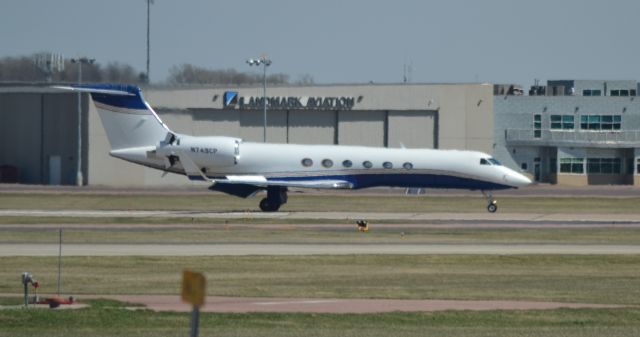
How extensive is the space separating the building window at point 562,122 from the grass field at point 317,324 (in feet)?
250

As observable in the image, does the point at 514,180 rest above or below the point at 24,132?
below

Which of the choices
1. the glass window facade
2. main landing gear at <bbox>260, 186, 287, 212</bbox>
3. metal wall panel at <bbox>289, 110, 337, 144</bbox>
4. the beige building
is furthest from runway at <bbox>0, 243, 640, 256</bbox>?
the glass window facade

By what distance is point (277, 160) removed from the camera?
60375mm

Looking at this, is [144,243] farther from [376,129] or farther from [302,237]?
[376,129]

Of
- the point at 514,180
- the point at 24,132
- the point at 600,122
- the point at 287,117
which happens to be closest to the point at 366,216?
the point at 514,180

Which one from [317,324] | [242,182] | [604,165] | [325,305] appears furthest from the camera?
[604,165]

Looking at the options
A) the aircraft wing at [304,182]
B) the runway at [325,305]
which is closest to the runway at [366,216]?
the aircraft wing at [304,182]

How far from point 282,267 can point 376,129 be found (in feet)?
193

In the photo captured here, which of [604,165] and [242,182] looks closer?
[242,182]

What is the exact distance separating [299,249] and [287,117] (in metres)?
53.5

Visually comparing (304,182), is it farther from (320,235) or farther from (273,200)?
(320,235)

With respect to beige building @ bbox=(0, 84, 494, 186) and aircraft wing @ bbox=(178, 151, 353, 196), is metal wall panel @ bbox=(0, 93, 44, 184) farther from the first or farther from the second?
aircraft wing @ bbox=(178, 151, 353, 196)

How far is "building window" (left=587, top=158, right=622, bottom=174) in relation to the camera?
9962cm

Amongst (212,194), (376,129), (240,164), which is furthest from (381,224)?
(376,129)
